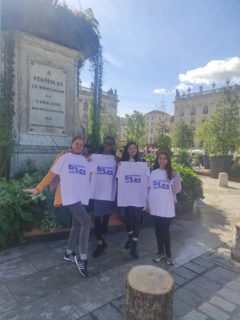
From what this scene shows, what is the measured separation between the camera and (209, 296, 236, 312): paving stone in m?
3.13

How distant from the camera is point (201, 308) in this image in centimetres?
311

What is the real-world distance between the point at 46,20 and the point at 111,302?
571 cm

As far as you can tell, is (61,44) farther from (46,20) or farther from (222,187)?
(222,187)

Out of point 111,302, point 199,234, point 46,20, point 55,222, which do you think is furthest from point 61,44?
point 111,302

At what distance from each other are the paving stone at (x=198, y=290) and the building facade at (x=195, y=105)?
6101 centimetres

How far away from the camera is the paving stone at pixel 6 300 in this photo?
2943 mm

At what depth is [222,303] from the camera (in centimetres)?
322

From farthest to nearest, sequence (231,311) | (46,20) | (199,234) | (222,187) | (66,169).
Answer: (222,187) < (46,20) < (199,234) < (66,169) < (231,311)

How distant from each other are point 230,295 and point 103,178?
7.47ft

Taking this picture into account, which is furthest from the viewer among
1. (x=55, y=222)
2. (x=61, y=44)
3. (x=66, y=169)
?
(x=61, y=44)

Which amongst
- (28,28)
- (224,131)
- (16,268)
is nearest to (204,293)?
(16,268)

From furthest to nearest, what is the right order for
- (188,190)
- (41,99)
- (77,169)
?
1. (188,190)
2. (41,99)
3. (77,169)

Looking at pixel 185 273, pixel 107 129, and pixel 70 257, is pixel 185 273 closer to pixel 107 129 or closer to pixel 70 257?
pixel 70 257

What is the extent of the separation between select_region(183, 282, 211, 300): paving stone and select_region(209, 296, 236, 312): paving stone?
3.4 inches
